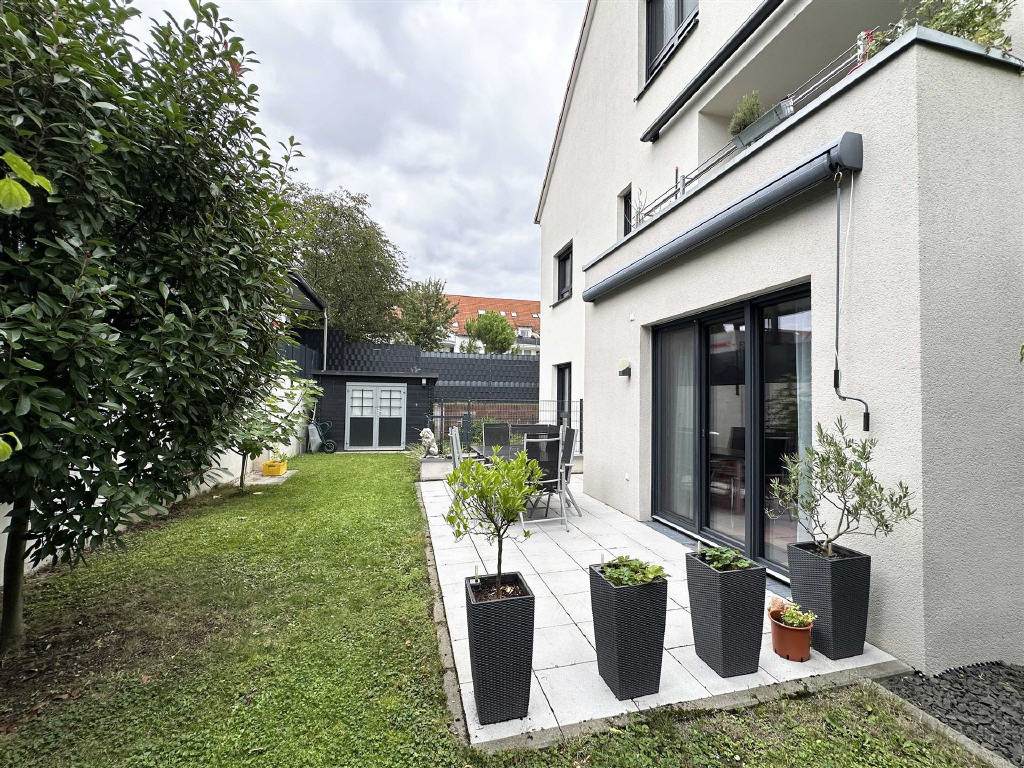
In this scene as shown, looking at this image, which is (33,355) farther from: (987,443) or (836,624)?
(987,443)

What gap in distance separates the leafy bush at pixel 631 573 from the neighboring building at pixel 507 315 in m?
31.6

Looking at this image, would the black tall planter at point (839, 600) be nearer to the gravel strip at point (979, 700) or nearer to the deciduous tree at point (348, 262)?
the gravel strip at point (979, 700)

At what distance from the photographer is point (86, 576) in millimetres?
3691

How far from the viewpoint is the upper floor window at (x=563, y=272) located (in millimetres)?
11070

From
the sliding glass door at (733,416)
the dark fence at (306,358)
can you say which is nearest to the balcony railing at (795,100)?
the sliding glass door at (733,416)

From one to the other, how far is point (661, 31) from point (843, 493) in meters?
7.77

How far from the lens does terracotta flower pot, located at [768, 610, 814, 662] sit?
96.4 inches

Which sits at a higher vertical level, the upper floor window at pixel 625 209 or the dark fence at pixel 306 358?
the upper floor window at pixel 625 209

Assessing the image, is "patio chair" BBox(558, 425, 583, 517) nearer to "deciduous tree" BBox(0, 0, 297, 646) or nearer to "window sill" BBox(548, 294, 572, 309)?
"deciduous tree" BBox(0, 0, 297, 646)

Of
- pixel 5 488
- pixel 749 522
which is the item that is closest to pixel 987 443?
pixel 749 522

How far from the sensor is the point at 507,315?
120 feet

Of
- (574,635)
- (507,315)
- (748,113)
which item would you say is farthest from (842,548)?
(507,315)

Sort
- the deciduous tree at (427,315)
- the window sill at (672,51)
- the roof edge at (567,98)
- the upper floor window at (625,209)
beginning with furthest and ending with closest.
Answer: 1. the deciduous tree at (427,315)
2. the roof edge at (567,98)
3. the upper floor window at (625,209)
4. the window sill at (672,51)

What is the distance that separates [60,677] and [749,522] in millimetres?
4507
